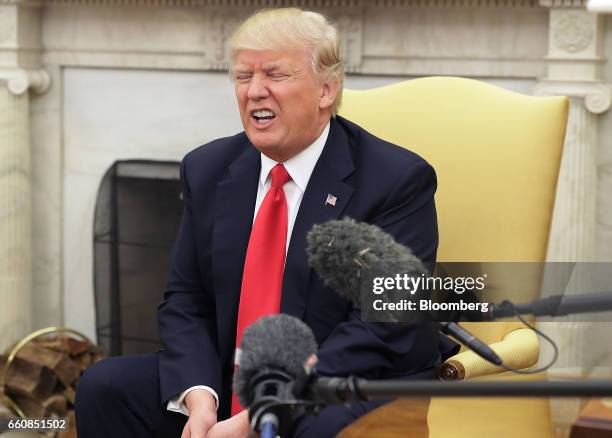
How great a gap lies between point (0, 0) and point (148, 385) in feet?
6.70

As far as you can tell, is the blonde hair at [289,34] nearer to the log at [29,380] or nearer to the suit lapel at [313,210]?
the suit lapel at [313,210]

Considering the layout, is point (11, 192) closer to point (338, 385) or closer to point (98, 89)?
point (98, 89)

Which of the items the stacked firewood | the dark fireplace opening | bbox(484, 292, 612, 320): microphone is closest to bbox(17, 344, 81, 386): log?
the stacked firewood

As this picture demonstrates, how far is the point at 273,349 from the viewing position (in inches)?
43.3

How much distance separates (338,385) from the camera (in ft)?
3.34

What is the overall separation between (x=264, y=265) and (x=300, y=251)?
2.9 inches

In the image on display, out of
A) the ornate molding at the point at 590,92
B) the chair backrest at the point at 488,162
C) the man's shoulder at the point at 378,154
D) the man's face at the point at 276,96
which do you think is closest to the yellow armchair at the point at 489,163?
the chair backrest at the point at 488,162

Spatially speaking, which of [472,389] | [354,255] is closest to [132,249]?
[354,255]

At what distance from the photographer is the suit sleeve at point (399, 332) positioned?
172 cm

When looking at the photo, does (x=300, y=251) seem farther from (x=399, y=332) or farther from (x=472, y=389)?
(x=472, y=389)

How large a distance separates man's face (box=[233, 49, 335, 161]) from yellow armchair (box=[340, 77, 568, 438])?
12.8 inches

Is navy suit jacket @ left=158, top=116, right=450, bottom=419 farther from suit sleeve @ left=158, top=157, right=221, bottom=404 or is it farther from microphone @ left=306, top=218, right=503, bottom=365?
microphone @ left=306, top=218, right=503, bottom=365

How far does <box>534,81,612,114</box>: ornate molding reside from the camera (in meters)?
3.06

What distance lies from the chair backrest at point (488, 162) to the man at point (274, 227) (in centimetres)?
21
